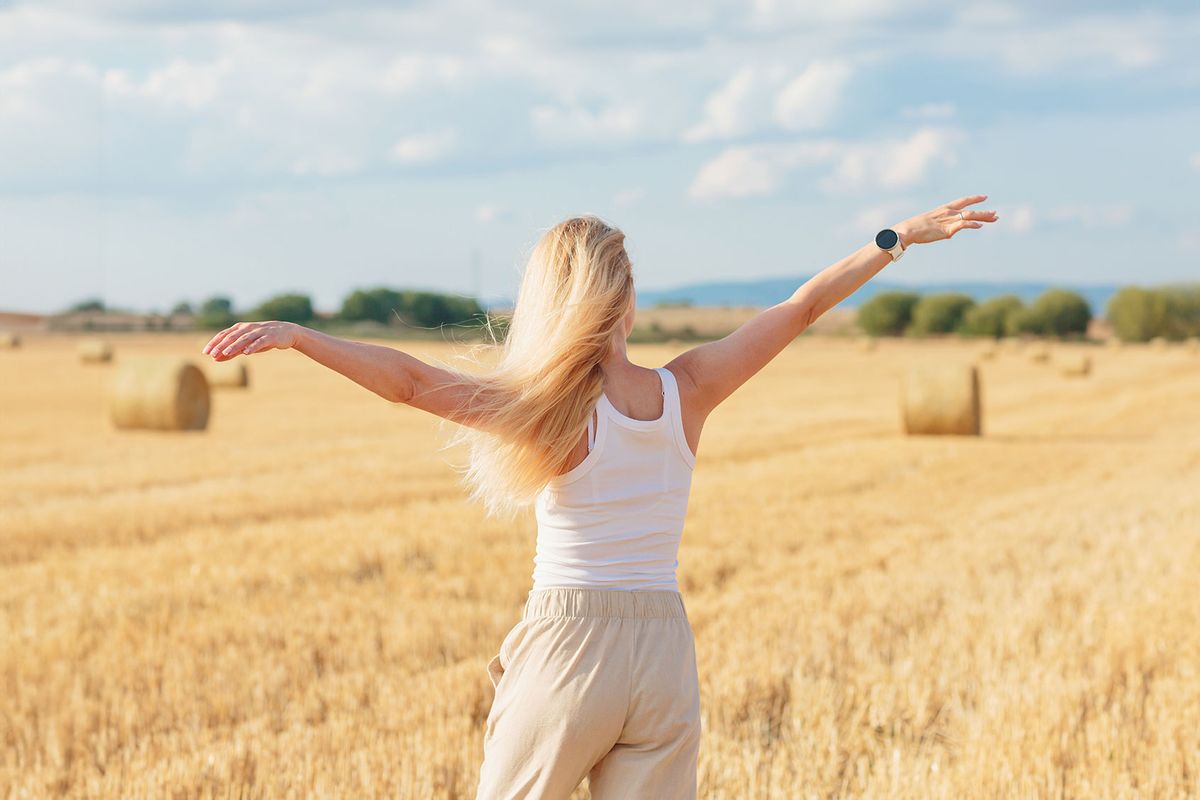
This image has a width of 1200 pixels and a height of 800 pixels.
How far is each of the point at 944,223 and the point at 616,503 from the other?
1259 mm

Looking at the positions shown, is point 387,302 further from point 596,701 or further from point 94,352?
point 596,701

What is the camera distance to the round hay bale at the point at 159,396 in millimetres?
19609

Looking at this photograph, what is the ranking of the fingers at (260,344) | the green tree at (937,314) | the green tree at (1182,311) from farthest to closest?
the green tree at (1182,311), the green tree at (937,314), the fingers at (260,344)

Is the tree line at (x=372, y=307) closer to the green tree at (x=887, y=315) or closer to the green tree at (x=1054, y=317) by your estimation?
the green tree at (x=887, y=315)

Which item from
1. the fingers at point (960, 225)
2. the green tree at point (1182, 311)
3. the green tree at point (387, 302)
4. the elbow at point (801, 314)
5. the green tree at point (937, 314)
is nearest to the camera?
the elbow at point (801, 314)

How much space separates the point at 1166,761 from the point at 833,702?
1320 mm

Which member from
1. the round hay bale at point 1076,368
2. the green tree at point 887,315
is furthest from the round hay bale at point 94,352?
the green tree at point 887,315

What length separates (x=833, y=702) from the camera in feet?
17.8

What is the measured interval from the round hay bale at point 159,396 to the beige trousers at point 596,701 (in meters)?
17.8

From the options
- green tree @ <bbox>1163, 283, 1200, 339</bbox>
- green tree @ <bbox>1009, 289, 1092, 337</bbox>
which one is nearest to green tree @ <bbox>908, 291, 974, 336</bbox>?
green tree @ <bbox>1009, 289, 1092, 337</bbox>

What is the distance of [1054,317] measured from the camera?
11100 cm

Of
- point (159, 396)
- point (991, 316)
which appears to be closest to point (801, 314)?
point (159, 396)

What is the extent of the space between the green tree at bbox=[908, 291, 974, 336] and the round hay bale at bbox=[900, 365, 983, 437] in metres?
82.8

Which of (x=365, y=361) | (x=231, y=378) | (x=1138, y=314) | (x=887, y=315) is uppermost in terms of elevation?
(x=887, y=315)
